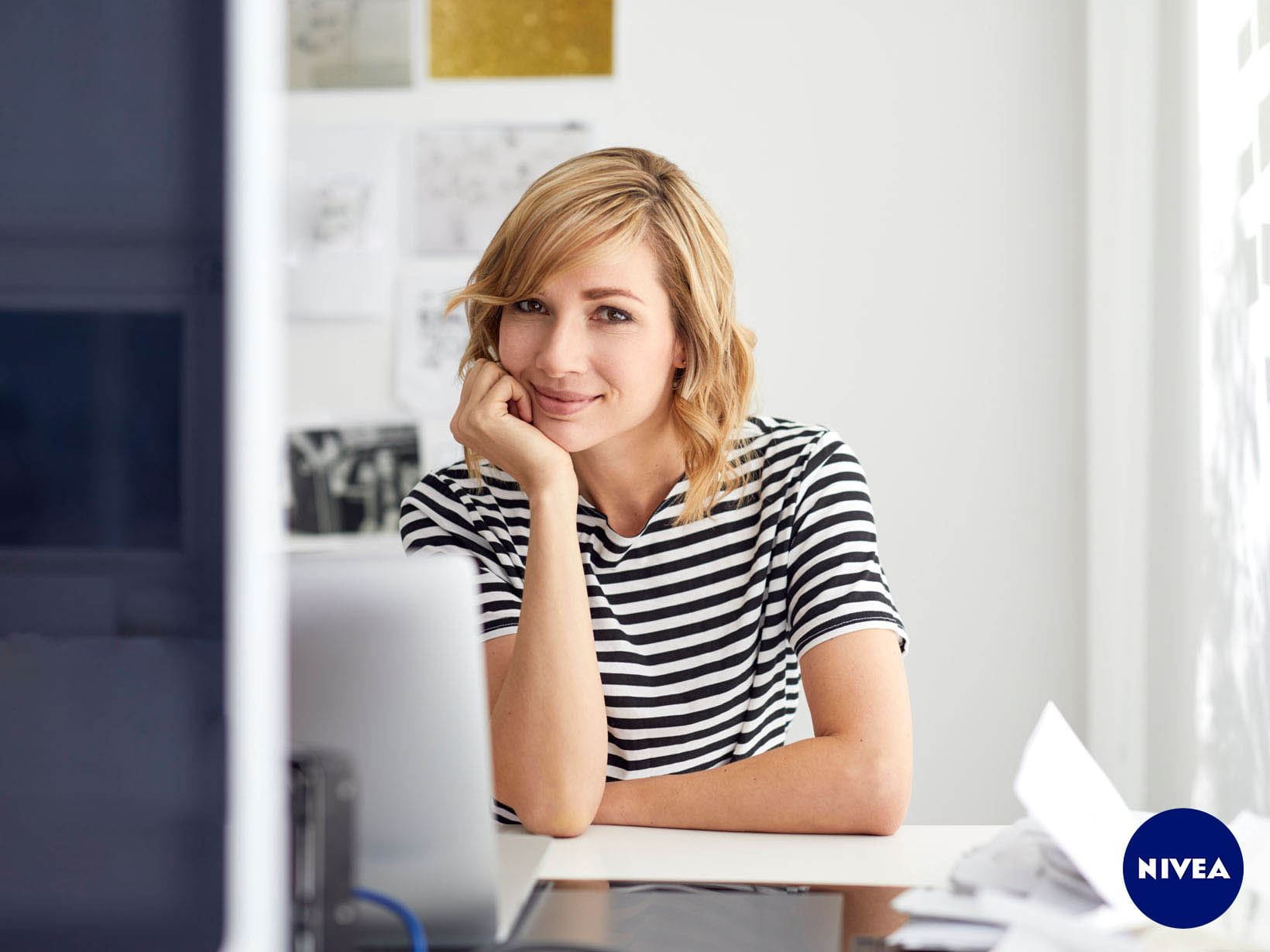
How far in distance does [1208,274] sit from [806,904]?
1.24 m

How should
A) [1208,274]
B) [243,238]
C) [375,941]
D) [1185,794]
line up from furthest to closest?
[1185,794], [1208,274], [375,941], [243,238]

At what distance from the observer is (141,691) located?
0.39 metres

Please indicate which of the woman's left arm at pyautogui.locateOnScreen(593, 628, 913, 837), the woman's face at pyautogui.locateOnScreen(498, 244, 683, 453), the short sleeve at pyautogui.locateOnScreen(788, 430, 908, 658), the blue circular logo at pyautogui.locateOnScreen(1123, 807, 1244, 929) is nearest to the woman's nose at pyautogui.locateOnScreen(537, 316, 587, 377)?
the woman's face at pyautogui.locateOnScreen(498, 244, 683, 453)

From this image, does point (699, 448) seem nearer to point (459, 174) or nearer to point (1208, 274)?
point (1208, 274)

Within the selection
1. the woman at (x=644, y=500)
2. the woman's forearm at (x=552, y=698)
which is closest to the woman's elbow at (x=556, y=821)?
the woman's forearm at (x=552, y=698)

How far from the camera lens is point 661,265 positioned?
48.6 inches

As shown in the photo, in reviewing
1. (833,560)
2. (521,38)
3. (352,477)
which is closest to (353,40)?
(521,38)

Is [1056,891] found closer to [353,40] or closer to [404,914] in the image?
[404,914]

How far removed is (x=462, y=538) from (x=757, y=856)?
54cm

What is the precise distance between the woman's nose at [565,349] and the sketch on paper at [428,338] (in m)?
1.08

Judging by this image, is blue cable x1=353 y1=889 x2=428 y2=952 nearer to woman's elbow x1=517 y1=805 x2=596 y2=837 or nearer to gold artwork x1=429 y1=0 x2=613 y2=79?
woman's elbow x1=517 y1=805 x2=596 y2=837

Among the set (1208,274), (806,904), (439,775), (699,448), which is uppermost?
(1208,274)

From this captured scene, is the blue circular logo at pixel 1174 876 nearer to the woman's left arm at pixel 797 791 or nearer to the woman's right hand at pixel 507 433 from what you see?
the woman's left arm at pixel 797 791

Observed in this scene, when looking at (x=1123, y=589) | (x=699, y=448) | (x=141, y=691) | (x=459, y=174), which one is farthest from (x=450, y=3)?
(x=141, y=691)
